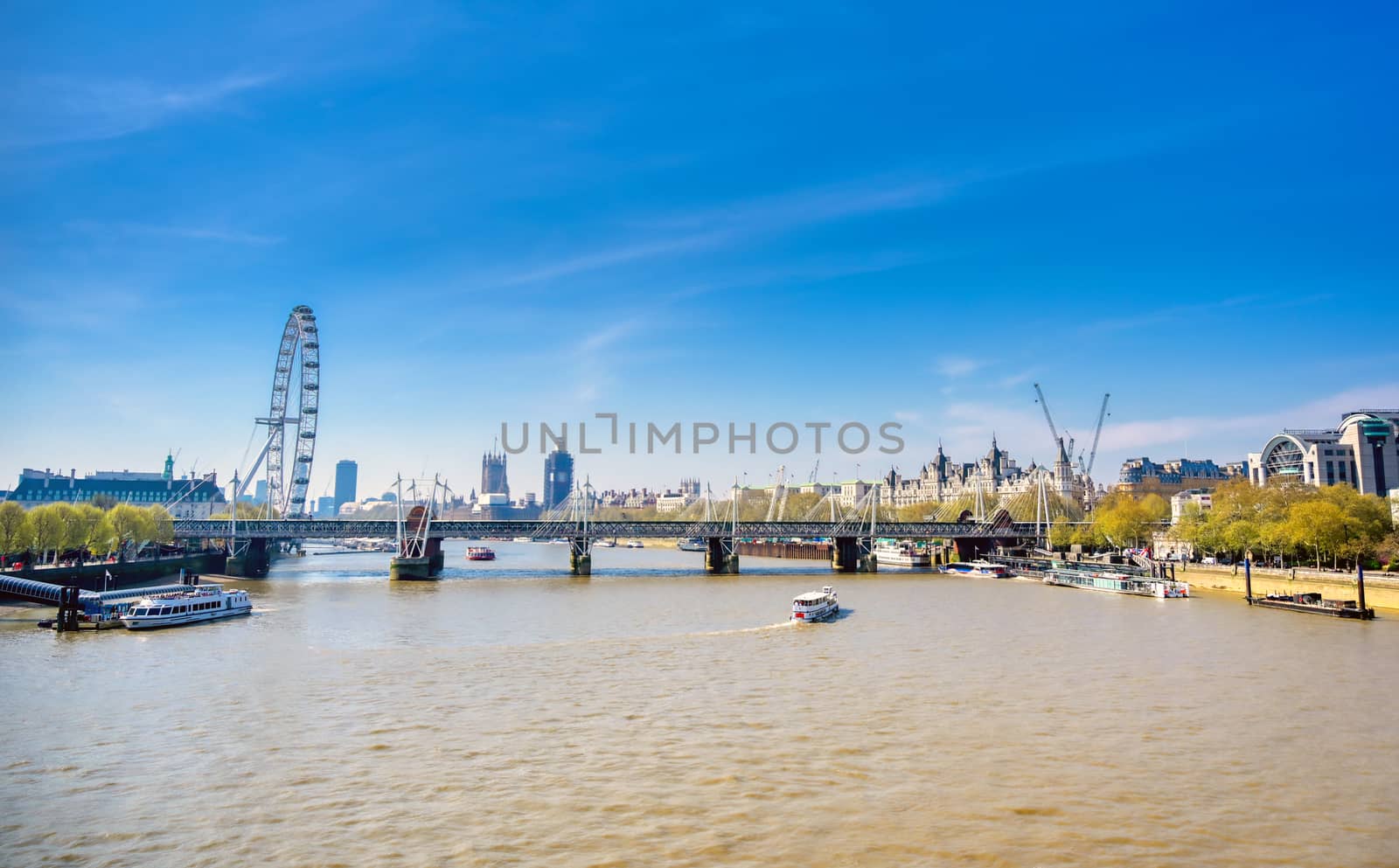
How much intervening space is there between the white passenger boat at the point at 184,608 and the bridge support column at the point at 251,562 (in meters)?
44.2

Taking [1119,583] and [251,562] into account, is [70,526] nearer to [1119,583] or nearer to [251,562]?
[251,562]

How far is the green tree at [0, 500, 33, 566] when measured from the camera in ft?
216

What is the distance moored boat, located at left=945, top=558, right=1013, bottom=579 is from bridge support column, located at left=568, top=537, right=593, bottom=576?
41.0 m

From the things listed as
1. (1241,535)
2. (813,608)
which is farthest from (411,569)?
(1241,535)

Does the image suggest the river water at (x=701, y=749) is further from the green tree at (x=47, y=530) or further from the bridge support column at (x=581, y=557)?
the bridge support column at (x=581, y=557)

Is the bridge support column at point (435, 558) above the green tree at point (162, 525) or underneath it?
underneath

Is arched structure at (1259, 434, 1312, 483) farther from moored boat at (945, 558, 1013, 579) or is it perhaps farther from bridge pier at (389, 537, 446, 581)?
bridge pier at (389, 537, 446, 581)

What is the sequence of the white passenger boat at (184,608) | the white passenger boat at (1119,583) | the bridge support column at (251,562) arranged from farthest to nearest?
1. the bridge support column at (251,562)
2. the white passenger boat at (1119,583)
3. the white passenger boat at (184,608)

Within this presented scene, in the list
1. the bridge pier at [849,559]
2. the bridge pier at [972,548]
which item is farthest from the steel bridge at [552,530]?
the bridge pier at [972,548]

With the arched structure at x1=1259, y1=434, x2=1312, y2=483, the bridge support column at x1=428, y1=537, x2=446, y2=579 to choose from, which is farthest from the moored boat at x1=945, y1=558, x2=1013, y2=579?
the bridge support column at x1=428, y1=537, x2=446, y2=579

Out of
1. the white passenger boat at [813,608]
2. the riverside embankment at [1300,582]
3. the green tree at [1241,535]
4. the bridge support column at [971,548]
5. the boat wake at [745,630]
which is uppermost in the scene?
the green tree at [1241,535]

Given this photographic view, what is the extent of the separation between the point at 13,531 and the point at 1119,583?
85.3 metres

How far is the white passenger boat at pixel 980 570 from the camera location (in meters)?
94.6

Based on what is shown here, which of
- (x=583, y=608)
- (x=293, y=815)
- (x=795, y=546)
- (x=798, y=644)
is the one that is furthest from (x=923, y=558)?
(x=293, y=815)
